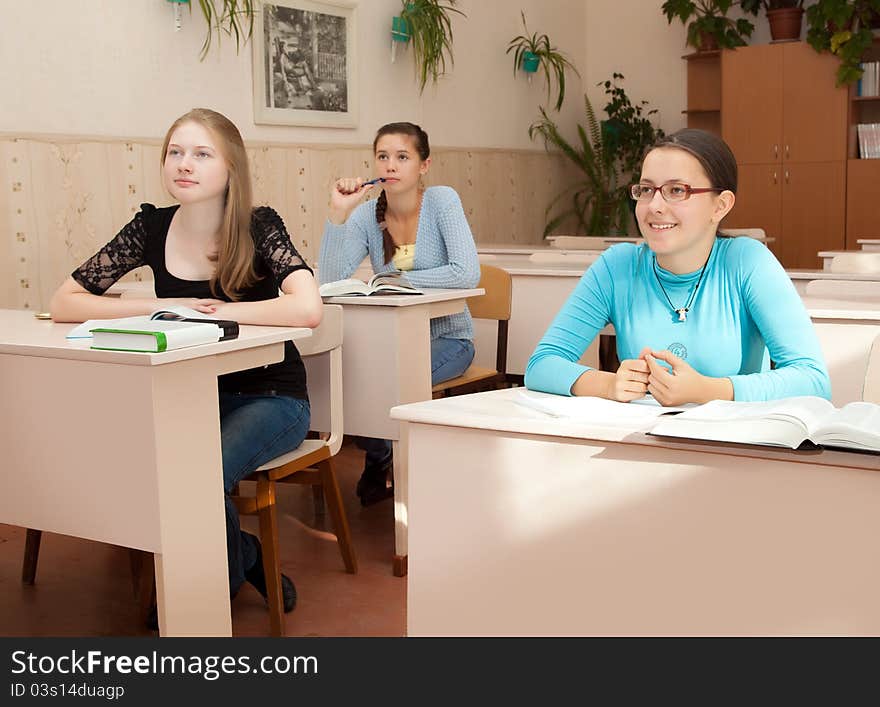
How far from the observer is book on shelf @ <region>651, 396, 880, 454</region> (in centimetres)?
134

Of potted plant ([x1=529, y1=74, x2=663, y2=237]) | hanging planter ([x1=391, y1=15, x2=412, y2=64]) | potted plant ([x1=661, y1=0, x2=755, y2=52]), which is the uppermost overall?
potted plant ([x1=661, y1=0, x2=755, y2=52])

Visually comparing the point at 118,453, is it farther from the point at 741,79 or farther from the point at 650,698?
the point at 741,79

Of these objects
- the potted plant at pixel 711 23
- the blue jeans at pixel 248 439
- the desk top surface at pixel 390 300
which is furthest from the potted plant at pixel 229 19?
the potted plant at pixel 711 23

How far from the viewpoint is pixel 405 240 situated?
377 centimetres

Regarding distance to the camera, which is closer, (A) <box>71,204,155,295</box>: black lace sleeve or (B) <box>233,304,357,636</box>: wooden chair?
(B) <box>233,304,357,636</box>: wooden chair

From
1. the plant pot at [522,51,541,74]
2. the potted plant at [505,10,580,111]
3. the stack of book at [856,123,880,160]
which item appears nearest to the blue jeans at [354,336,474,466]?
the potted plant at [505,10,580,111]

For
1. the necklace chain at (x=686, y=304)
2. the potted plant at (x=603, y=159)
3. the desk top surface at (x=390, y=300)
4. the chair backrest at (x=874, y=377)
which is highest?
the potted plant at (x=603, y=159)

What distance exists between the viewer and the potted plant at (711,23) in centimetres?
777

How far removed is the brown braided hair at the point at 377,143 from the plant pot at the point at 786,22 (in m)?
4.89

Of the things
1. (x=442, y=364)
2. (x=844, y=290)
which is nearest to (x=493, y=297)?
(x=442, y=364)

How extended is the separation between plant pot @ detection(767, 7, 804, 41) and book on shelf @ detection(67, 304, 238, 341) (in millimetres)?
6422

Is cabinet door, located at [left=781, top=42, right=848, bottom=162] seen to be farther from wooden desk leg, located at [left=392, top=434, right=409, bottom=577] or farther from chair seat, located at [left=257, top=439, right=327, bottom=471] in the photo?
chair seat, located at [left=257, top=439, right=327, bottom=471]

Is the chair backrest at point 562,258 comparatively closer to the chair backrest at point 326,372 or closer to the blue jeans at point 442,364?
the blue jeans at point 442,364

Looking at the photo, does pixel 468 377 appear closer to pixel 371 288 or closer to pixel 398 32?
pixel 371 288
